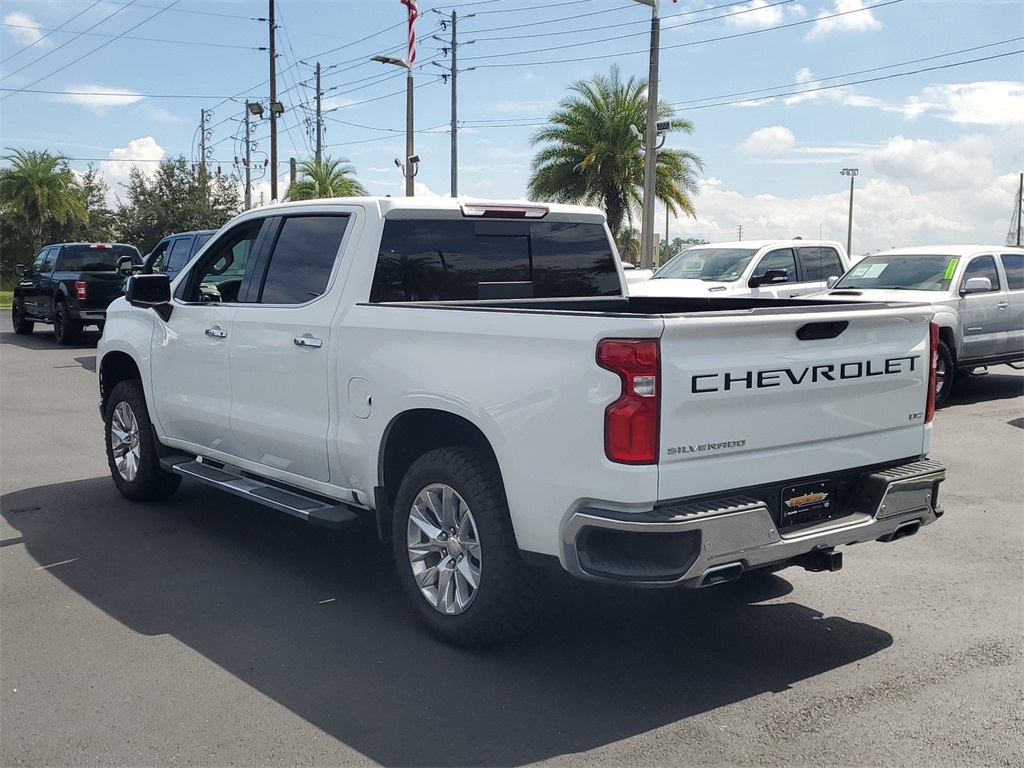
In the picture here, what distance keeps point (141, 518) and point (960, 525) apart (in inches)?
212

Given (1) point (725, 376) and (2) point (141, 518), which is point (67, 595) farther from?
(1) point (725, 376)

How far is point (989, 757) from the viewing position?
11.7ft

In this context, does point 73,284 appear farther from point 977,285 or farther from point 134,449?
point 977,285

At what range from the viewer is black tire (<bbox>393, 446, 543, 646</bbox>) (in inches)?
166

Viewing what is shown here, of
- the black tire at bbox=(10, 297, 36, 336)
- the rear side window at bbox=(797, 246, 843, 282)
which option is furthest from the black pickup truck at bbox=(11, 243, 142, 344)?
the rear side window at bbox=(797, 246, 843, 282)

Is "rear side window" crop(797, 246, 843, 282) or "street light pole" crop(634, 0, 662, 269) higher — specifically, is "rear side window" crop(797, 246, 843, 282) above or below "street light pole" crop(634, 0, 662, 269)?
below

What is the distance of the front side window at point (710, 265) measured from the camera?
14.1 meters

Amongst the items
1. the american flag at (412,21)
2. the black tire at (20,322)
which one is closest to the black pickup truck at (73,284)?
the black tire at (20,322)

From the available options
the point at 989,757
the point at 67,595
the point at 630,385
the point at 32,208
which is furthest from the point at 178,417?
the point at 32,208

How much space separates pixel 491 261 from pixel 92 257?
55.4ft

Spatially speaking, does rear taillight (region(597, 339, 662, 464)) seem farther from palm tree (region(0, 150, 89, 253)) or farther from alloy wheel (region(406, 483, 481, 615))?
palm tree (region(0, 150, 89, 253))

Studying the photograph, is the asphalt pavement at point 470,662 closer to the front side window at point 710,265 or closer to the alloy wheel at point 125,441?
the alloy wheel at point 125,441

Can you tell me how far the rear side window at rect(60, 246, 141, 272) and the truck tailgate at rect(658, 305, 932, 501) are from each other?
707 inches

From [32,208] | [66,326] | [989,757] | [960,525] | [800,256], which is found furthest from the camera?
[32,208]
